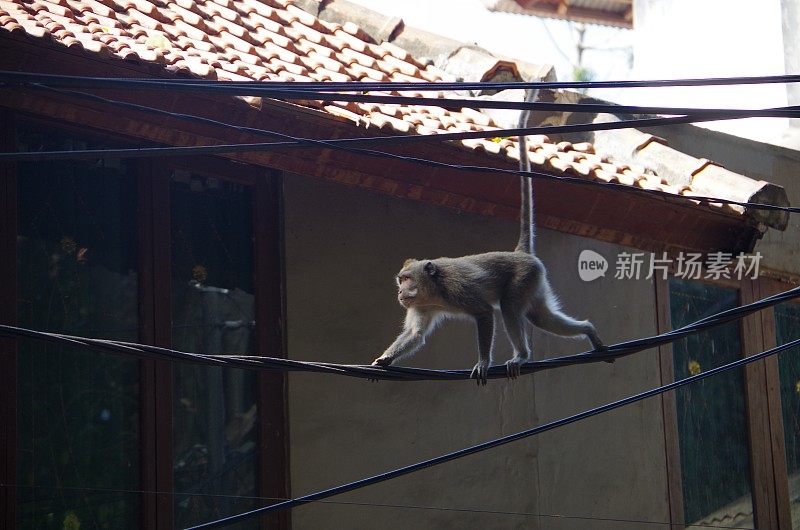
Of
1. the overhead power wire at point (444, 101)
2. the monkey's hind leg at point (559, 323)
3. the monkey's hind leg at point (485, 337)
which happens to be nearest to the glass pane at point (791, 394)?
the monkey's hind leg at point (559, 323)

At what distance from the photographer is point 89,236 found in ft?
19.5

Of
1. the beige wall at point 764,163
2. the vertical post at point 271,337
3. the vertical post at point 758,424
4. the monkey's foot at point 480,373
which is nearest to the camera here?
the monkey's foot at point 480,373

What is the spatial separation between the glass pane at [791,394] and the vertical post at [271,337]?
5571 millimetres

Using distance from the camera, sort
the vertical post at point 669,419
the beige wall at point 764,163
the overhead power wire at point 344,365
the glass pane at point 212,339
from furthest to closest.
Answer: the beige wall at point 764,163
the vertical post at point 669,419
the glass pane at point 212,339
the overhead power wire at point 344,365

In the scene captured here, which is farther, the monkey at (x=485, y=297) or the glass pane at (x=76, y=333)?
the monkey at (x=485, y=297)

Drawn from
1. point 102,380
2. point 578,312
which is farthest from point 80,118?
point 578,312

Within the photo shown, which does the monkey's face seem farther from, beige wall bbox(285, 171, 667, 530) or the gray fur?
beige wall bbox(285, 171, 667, 530)


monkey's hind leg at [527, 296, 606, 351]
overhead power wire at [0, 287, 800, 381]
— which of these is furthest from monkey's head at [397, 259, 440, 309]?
overhead power wire at [0, 287, 800, 381]

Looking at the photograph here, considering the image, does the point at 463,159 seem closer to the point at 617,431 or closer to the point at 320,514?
the point at 320,514

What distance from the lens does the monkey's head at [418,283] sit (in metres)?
5.59

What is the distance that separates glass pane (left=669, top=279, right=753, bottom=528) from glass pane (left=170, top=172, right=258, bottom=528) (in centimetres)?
423

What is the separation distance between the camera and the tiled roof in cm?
552

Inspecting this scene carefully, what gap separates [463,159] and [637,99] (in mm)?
9622

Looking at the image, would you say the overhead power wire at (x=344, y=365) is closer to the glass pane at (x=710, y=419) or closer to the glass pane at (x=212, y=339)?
the glass pane at (x=212, y=339)
